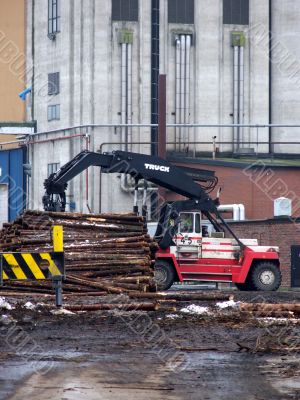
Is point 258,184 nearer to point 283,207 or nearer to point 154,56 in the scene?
point 283,207

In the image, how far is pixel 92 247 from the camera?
2148cm

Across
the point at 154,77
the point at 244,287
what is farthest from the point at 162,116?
the point at 244,287

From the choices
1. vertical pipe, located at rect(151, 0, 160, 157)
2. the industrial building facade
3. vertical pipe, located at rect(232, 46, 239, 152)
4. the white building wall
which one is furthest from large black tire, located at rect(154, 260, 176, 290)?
vertical pipe, located at rect(232, 46, 239, 152)

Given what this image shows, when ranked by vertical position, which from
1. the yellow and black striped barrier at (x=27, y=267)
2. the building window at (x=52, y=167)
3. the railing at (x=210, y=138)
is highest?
the railing at (x=210, y=138)

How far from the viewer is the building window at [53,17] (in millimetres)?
51062

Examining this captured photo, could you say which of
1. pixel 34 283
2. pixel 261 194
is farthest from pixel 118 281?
pixel 261 194

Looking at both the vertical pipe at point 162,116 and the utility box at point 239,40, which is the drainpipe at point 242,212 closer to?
the vertical pipe at point 162,116

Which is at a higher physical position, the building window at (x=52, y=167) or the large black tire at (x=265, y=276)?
the building window at (x=52, y=167)

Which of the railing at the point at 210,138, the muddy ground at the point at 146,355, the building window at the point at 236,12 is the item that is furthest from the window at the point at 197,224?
the building window at the point at 236,12

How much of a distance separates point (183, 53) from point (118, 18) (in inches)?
Result: 138

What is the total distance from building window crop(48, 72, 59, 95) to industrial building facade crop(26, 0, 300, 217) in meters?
0.06

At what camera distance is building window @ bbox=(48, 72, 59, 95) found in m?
50.8

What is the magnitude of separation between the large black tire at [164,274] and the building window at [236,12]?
23688 millimetres

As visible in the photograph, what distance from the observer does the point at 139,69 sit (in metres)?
49.8
